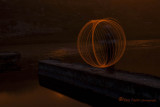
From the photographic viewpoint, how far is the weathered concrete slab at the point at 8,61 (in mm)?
19172

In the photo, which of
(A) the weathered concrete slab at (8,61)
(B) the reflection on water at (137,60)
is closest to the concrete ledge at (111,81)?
(B) the reflection on water at (137,60)

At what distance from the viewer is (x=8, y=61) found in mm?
19703

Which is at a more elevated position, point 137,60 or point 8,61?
point 8,61

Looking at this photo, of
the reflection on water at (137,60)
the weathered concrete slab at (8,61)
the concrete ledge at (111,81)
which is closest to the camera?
the concrete ledge at (111,81)

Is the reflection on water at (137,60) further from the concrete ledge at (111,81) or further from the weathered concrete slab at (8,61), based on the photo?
the concrete ledge at (111,81)

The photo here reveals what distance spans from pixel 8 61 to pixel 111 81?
12.3 meters

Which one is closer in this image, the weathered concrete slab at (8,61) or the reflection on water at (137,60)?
the reflection on water at (137,60)

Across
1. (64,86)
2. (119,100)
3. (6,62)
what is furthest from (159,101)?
(6,62)

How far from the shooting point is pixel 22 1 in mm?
80938

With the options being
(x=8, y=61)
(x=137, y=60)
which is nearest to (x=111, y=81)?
(x=137, y=60)

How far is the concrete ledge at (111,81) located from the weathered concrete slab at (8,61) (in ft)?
21.2

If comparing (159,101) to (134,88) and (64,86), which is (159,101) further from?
(64,86)

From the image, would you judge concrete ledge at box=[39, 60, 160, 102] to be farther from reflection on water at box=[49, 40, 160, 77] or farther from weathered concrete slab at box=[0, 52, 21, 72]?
weathered concrete slab at box=[0, 52, 21, 72]

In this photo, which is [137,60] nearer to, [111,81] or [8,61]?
[111,81]
